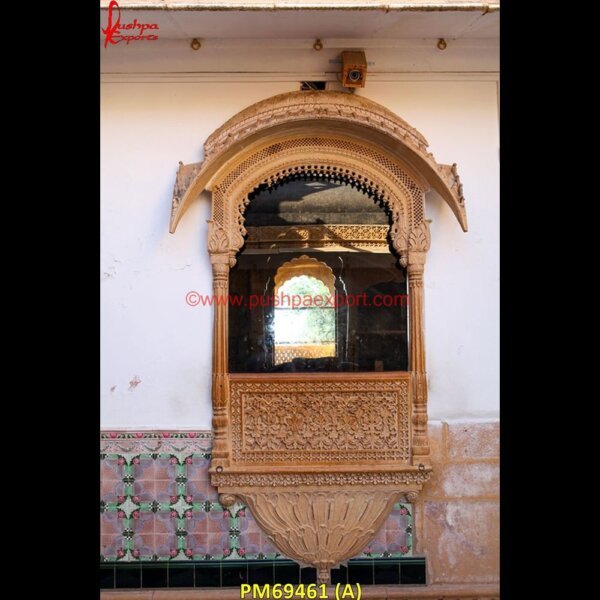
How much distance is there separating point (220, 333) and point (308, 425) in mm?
912

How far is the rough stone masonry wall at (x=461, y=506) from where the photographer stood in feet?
13.3

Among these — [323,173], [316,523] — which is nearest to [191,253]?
[323,173]

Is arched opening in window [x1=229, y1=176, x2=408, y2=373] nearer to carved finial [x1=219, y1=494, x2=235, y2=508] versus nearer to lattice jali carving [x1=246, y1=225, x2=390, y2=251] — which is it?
lattice jali carving [x1=246, y1=225, x2=390, y2=251]

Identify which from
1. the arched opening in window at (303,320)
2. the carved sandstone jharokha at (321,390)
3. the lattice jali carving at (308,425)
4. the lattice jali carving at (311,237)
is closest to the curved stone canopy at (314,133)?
the carved sandstone jharokha at (321,390)

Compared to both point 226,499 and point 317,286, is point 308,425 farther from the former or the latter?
point 317,286

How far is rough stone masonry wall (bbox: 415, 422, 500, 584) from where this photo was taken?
4059 millimetres

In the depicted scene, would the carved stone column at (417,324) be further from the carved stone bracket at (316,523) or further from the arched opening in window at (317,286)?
the carved stone bracket at (316,523)

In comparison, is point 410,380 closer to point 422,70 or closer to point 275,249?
point 275,249

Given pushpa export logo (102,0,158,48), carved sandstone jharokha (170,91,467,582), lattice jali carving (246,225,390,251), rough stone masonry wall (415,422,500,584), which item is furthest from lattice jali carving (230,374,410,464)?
pushpa export logo (102,0,158,48)

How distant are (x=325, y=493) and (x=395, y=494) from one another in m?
0.50

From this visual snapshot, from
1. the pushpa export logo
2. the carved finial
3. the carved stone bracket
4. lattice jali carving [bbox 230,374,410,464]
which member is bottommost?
the carved stone bracket

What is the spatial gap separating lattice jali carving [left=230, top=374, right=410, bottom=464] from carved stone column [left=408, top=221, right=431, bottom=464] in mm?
180

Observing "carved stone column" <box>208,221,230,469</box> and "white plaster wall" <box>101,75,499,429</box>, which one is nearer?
"carved stone column" <box>208,221,230,469</box>

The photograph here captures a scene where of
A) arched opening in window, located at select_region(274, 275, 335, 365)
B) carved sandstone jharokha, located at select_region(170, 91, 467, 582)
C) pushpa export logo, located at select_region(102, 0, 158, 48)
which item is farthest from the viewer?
arched opening in window, located at select_region(274, 275, 335, 365)
